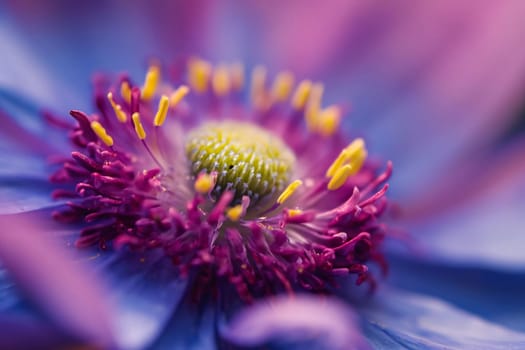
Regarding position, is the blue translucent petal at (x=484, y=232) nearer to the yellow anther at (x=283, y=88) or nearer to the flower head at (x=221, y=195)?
the flower head at (x=221, y=195)

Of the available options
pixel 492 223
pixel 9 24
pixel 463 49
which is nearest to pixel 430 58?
pixel 463 49

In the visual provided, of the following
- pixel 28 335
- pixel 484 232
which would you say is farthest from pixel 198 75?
pixel 28 335

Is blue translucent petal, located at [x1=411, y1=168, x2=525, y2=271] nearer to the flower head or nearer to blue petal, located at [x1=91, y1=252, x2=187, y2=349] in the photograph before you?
the flower head

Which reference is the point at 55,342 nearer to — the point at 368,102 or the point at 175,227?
the point at 175,227

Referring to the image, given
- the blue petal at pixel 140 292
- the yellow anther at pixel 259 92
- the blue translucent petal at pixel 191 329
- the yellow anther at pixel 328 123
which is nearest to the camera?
the blue petal at pixel 140 292

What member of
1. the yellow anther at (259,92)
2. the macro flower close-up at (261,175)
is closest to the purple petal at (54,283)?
the macro flower close-up at (261,175)

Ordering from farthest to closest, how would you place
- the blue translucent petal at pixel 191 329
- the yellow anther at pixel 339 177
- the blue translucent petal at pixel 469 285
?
the blue translucent petal at pixel 469 285, the yellow anther at pixel 339 177, the blue translucent petal at pixel 191 329

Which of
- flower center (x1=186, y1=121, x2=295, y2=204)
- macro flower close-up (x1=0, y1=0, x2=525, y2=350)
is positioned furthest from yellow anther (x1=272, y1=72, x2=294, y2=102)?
flower center (x1=186, y1=121, x2=295, y2=204)
